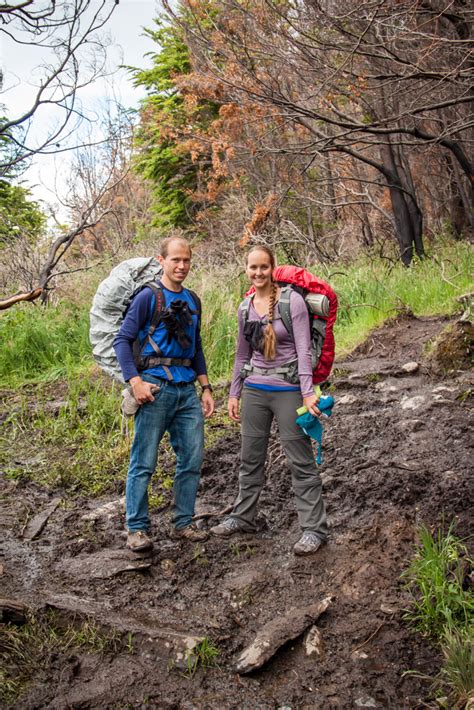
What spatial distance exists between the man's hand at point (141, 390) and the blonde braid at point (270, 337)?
70 centimetres

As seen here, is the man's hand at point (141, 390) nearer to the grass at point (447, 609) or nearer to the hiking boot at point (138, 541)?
the hiking boot at point (138, 541)

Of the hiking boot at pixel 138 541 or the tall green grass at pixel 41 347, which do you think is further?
the tall green grass at pixel 41 347

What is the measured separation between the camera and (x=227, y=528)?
12.9 feet

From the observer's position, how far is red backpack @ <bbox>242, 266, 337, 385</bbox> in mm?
3479

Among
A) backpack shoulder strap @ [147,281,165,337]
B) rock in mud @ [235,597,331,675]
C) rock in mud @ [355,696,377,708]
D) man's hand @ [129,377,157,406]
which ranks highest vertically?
backpack shoulder strap @ [147,281,165,337]

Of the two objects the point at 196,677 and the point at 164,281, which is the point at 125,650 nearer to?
the point at 196,677

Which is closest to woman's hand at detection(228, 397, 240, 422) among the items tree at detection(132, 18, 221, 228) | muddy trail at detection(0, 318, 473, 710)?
muddy trail at detection(0, 318, 473, 710)

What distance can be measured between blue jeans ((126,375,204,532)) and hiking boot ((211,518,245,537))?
21 cm

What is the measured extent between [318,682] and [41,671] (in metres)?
1.21

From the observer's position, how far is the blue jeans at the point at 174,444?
3.67 m

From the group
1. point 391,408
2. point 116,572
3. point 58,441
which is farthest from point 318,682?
point 58,441

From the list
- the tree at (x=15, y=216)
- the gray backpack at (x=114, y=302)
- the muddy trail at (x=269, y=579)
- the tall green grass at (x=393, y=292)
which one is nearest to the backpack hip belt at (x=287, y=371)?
the gray backpack at (x=114, y=302)

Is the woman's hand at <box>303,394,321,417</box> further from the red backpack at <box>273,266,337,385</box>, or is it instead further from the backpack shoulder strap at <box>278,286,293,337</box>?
the backpack shoulder strap at <box>278,286,293,337</box>

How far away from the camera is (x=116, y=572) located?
11.8ft
